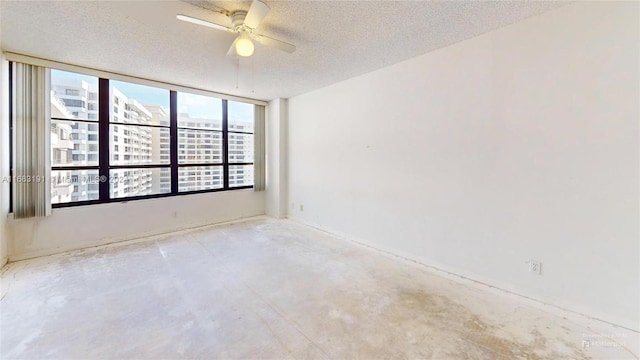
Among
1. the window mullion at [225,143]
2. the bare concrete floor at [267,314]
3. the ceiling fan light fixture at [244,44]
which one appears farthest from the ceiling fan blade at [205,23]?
the window mullion at [225,143]

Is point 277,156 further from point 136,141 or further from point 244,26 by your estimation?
point 244,26

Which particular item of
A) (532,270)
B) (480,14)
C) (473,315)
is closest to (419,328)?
(473,315)

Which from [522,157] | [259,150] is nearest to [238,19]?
[522,157]

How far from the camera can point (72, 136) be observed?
3.80 meters

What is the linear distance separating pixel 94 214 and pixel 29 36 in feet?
7.66

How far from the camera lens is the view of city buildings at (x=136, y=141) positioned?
3744 millimetres

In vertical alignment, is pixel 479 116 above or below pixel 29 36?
below

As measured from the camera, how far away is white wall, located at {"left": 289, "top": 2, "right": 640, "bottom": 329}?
6.95 feet

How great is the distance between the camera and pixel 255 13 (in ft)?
6.88

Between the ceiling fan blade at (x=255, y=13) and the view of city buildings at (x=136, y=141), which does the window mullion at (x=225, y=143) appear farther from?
the ceiling fan blade at (x=255, y=13)

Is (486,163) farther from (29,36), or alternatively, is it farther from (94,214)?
(94,214)

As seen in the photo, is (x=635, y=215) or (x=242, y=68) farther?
(x=242, y=68)

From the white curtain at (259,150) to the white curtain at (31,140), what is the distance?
122 inches

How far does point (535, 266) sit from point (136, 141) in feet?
18.2
